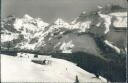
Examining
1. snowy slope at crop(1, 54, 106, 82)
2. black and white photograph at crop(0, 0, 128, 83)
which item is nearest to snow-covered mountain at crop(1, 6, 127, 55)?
black and white photograph at crop(0, 0, 128, 83)

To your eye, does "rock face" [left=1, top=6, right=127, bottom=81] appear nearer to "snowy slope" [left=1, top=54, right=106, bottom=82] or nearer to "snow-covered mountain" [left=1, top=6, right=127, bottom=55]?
"snow-covered mountain" [left=1, top=6, right=127, bottom=55]

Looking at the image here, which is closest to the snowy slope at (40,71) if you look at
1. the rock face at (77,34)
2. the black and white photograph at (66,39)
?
Answer: the black and white photograph at (66,39)

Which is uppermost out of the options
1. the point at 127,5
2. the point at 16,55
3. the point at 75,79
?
the point at 127,5

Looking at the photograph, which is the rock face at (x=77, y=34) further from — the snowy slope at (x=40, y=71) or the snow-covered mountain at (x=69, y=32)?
the snowy slope at (x=40, y=71)

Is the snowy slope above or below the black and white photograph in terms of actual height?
below

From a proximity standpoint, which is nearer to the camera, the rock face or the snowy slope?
the snowy slope

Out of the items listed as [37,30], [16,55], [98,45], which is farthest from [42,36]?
[98,45]

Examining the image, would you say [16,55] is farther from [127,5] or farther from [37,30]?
A: [127,5]

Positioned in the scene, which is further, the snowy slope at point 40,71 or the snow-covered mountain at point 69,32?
the snow-covered mountain at point 69,32
